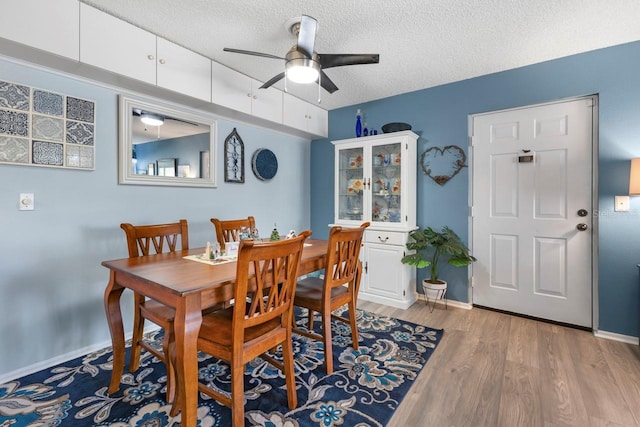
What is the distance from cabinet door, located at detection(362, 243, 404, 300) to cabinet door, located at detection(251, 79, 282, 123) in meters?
1.80

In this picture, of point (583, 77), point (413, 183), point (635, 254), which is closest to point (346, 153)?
point (413, 183)

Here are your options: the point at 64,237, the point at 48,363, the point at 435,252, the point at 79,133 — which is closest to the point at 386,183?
the point at 435,252

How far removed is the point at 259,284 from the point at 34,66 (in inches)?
83.4

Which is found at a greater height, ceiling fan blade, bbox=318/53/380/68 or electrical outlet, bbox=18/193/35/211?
ceiling fan blade, bbox=318/53/380/68

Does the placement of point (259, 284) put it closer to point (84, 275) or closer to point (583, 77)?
point (84, 275)

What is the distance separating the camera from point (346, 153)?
3719mm

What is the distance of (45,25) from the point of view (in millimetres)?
1805

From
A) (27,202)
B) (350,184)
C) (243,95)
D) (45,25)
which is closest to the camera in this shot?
(45,25)

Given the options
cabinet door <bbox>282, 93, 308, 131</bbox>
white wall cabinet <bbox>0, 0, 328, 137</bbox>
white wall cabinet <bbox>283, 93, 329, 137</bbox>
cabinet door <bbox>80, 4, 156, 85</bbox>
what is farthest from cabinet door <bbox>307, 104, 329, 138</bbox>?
cabinet door <bbox>80, 4, 156, 85</bbox>

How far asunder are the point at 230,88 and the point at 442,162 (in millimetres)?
2335

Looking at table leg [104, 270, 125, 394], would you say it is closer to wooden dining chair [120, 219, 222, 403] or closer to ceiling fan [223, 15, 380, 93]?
wooden dining chair [120, 219, 222, 403]

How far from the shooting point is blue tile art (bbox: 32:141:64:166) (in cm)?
194

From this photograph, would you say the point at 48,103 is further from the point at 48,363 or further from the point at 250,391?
the point at 250,391

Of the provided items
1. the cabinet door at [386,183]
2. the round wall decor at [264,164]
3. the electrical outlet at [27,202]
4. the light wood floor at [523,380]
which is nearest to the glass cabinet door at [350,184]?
the cabinet door at [386,183]
